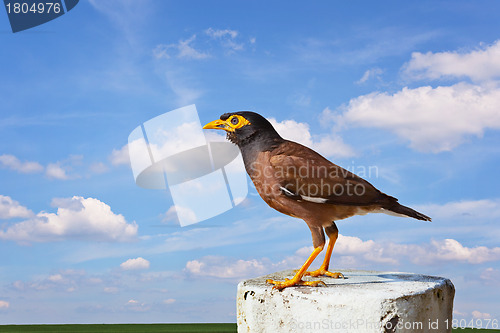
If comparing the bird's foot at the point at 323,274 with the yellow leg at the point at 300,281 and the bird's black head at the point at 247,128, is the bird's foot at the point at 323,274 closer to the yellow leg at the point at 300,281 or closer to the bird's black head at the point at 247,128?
the yellow leg at the point at 300,281

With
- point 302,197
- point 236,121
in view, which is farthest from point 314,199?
point 236,121

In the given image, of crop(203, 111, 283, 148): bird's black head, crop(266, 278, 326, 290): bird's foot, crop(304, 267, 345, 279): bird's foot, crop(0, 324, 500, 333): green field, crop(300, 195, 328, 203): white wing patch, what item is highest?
crop(203, 111, 283, 148): bird's black head

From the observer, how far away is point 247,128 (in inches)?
230

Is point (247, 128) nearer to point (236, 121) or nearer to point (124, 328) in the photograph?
point (236, 121)

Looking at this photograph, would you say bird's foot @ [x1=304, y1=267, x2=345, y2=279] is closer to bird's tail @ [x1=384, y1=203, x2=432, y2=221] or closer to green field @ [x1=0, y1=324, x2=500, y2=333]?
bird's tail @ [x1=384, y1=203, x2=432, y2=221]

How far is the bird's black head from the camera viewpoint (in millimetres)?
5840

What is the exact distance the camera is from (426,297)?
5098mm

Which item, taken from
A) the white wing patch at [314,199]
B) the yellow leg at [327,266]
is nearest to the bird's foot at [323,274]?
the yellow leg at [327,266]

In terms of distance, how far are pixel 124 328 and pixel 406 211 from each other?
7.89m

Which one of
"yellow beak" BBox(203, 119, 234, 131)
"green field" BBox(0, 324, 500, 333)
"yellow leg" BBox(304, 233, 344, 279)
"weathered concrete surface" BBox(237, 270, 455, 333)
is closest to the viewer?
"weathered concrete surface" BBox(237, 270, 455, 333)

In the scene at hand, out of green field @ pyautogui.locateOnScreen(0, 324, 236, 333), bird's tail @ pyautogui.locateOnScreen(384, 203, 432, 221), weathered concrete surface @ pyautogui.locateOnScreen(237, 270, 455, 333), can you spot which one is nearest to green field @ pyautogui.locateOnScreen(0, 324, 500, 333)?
green field @ pyautogui.locateOnScreen(0, 324, 236, 333)

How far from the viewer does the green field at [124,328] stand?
A: 35.0 ft

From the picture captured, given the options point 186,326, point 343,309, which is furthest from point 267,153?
point 186,326

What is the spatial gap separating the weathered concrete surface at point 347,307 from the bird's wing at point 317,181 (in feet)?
3.20
